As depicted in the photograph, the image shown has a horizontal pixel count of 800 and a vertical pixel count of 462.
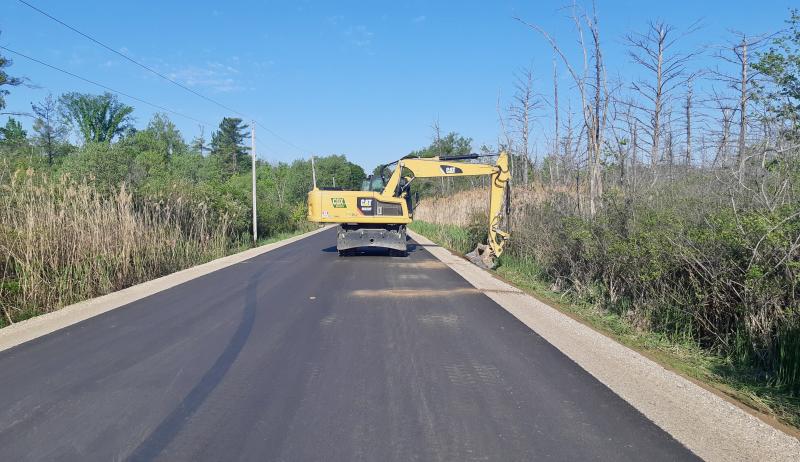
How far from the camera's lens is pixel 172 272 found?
16.0 meters

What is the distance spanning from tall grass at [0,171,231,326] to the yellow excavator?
529 cm

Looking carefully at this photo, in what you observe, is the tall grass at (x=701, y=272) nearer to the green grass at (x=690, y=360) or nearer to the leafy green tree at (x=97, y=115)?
the green grass at (x=690, y=360)

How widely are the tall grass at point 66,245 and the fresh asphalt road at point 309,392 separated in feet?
7.03

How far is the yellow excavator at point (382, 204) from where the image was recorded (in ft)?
60.2

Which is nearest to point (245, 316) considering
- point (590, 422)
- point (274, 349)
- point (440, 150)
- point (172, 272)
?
point (274, 349)

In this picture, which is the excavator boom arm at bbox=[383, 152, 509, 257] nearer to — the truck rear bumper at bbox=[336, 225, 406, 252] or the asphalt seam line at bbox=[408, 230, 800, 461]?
the truck rear bumper at bbox=[336, 225, 406, 252]

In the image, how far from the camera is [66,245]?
11.5 metres

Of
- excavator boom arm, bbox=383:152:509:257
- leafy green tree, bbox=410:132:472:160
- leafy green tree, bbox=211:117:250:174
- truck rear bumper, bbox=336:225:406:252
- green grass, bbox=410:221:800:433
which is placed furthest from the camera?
leafy green tree, bbox=211:117:250:174

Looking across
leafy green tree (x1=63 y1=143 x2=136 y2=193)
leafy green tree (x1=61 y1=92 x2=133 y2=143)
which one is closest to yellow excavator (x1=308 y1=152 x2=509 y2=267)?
leafy green tree (x1=63 y1=143 x2=136 y2=193)

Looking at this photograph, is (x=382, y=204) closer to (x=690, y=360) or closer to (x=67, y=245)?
(x=67, y=245)

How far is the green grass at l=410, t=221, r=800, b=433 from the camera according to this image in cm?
530

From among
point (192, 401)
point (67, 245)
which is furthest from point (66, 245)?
point (192, 401)

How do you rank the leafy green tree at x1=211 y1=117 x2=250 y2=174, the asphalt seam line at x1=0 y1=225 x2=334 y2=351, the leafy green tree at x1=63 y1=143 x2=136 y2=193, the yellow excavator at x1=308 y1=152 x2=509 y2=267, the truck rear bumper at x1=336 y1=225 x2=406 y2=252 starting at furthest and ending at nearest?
the leafy green tree at x1=211 y1=117 x2=250 y2=174, the leafy green tree at x1=63 y1=143 x2=136 y2=193, the truck rear bumper at x1=336 y1=225 x2=406 y2=252, the yellow excavator at x1=308 y1=152 x2=509 y2=267, the asphalt seam line at x1=0 y1=225 x2=334 y2=351

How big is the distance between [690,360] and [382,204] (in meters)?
12.9
